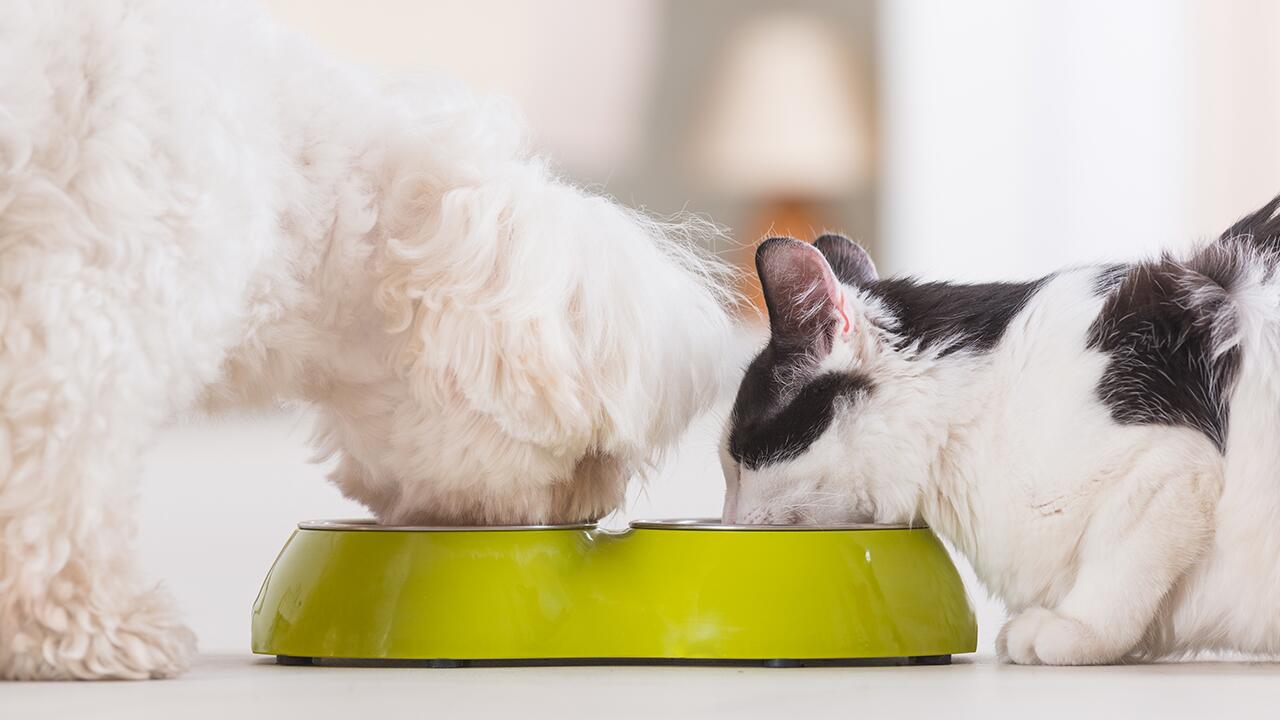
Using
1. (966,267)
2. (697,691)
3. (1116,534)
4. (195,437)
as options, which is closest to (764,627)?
(697,691)

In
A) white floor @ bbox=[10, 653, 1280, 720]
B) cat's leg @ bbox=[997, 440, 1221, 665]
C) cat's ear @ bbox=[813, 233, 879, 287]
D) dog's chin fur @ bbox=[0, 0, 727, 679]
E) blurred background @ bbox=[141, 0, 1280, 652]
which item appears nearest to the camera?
white floor @ bbox=[10, 653, 1280, 720]

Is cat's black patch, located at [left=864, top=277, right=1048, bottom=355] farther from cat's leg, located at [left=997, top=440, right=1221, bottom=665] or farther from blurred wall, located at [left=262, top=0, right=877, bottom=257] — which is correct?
blurred wall, located at [left=262, top=0, right=877, bottom=257]

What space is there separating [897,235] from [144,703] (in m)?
3.68

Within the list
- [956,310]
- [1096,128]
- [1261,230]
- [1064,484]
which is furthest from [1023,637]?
[1096,128]

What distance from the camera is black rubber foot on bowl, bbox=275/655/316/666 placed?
1.44 m

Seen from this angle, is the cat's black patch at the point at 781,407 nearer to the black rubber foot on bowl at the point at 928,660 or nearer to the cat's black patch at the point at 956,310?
the cat's black patch at the point at 956,310

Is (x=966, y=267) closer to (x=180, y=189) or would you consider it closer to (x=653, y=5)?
(x=653, y=5)

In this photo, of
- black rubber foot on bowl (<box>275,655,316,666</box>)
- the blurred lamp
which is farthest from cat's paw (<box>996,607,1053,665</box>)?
the blurred lamp

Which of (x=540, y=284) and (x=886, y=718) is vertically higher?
(x=540, y=284)

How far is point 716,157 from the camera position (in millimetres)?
4652

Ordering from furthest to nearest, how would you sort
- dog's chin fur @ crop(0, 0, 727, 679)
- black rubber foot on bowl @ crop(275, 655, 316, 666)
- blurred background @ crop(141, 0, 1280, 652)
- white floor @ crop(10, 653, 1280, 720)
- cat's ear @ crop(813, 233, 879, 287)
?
1. blurred background @ crop(141, 0, 1280, 652)
2. cat's ear @ crop(813, 233, 879, 287)
3. black rubber foot on bowl @ crop(275, 655, 316, 666)
4. dog's chin fur @ crop(0, 0, 727, 679)
5. white floor @ crop(10, 653, 1280, 720)

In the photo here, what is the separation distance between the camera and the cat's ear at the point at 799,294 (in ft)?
4.96

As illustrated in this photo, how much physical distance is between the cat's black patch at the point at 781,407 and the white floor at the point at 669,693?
27cm

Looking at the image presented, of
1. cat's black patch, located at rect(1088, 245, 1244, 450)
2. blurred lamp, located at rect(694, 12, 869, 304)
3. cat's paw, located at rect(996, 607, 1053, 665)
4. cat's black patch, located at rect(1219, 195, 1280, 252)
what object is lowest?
cat's paw, located at rect(996, 607, 1053, 665)
